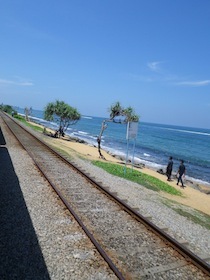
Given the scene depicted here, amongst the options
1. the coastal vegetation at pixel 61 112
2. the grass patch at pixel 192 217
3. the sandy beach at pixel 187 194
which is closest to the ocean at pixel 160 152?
the sandy beach at pixel 187 194

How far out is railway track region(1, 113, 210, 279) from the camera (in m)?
5.47

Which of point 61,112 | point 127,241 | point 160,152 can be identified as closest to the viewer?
point 127,241

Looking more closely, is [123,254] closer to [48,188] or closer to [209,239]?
[209,239]

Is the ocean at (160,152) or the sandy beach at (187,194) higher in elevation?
the sandy beach at (187,194)

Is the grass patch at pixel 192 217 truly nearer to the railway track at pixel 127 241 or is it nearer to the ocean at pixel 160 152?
the railway track at pixel 127 241

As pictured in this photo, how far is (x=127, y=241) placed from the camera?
6660 millimetres

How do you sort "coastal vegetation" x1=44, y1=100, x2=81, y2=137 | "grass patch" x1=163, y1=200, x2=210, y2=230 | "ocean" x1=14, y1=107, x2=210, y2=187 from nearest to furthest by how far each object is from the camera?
"grass patch" x1=163, y1=200, x2=210, y2=230 → "ocean" x1=14, y1=107, x2=210, y2=187 → "coastal vegetation" x1=44, y1=100, x2=81, y2=137

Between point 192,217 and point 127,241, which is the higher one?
point 127,241

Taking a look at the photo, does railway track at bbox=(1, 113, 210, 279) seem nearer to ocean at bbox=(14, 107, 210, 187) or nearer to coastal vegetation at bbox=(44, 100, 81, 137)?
ocean at bbox=(14, 107, 210, 187)

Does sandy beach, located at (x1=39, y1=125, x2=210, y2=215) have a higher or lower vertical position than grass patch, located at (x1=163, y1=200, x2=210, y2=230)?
lower

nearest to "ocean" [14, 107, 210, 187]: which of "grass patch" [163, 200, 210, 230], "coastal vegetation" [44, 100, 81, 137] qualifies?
"grass patch" [163, 200, 210, 230]

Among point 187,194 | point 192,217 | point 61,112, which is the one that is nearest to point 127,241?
point 192,217

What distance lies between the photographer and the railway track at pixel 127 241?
5.47m

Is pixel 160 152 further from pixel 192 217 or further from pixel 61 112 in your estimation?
pixel 192 217
